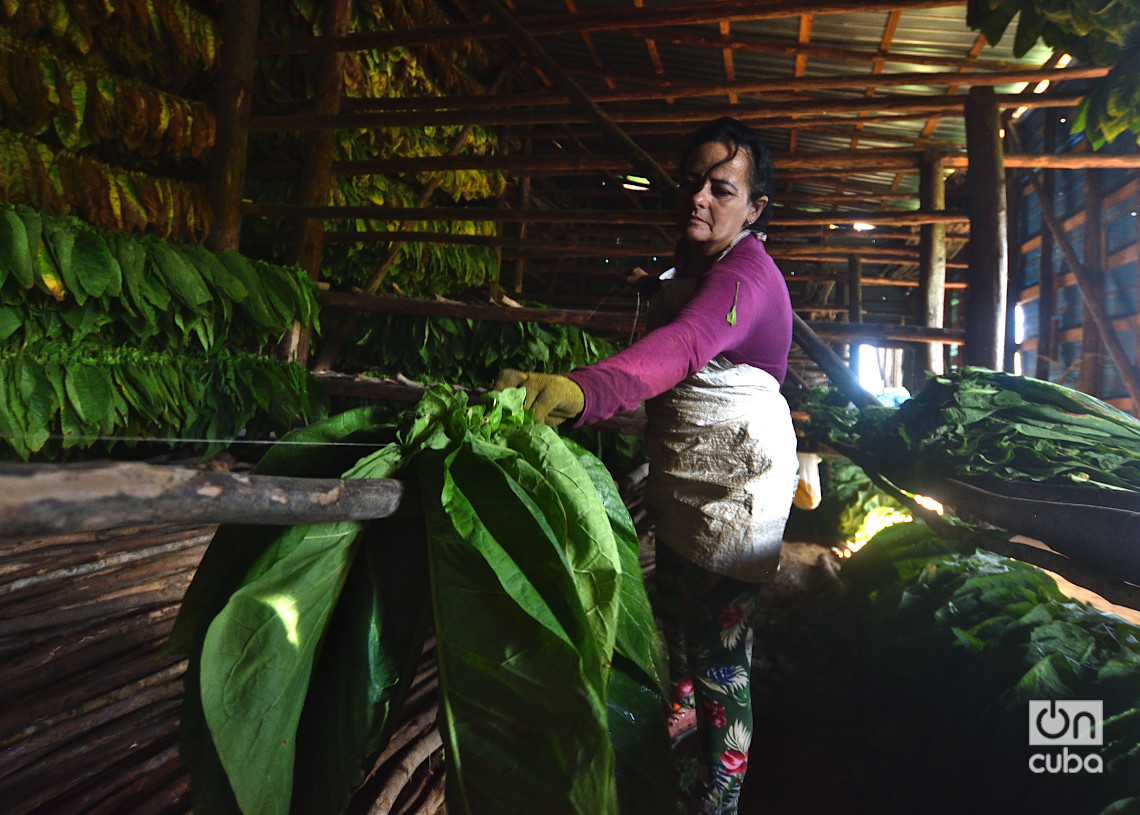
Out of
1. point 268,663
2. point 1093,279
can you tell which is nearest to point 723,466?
point 268,663

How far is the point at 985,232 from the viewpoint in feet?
10.8

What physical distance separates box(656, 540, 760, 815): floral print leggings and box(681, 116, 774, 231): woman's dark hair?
0.99 m

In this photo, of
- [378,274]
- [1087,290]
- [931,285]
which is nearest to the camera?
[931,285]

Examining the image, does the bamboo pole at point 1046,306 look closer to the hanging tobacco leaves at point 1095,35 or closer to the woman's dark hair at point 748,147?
the hanging tobacco leaves at point 1095,35

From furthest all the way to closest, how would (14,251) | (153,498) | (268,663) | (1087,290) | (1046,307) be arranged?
1. (1046,307)
2. (1087,290)
3. (14,251)
4. (268,663)
5. (153,498)

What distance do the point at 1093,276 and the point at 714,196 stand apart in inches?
293

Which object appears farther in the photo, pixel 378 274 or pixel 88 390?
pixel 378 274

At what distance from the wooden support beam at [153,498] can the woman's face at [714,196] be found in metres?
1.23

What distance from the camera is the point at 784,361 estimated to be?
69.0 inches

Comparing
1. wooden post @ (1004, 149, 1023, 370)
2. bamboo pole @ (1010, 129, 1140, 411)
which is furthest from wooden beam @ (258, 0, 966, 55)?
wooden post @ (1004, 149, 1023, 370)

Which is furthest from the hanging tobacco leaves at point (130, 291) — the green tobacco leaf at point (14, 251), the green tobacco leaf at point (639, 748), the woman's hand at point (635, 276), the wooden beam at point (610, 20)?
the green tobacco leaf at point (639, 748)

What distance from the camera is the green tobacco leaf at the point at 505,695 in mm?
708

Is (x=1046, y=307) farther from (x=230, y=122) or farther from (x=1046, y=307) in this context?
(x=230, y=122)

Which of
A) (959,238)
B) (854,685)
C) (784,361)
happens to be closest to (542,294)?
(959,238)
